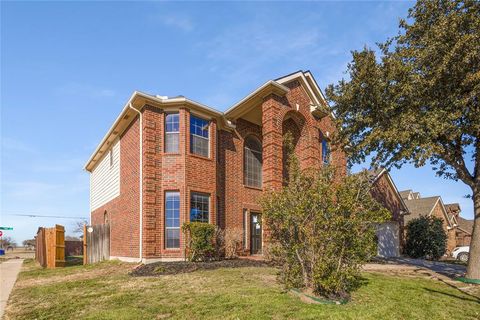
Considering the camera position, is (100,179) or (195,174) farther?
(100,179)

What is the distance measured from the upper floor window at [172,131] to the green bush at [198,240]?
10.6 feet

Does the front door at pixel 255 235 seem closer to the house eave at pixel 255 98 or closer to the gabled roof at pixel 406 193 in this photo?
the house eave at pixel 255 98

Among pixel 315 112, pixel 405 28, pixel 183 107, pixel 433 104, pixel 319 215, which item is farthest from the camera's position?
pixel 315 112

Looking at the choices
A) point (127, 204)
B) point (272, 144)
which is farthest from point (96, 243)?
point (272, 144)

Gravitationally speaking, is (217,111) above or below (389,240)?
above

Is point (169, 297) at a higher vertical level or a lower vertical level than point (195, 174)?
lower

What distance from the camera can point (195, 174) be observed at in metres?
14.1

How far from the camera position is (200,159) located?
567 inches

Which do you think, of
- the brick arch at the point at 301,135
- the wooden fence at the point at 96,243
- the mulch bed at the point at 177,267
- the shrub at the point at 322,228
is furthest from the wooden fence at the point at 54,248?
the shrub at the point at 322,228

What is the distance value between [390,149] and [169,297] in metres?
9.25

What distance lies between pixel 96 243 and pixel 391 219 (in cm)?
1844

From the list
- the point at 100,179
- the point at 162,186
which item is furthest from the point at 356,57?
the point at 100,179

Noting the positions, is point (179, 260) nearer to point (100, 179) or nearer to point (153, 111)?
point (153, 111)

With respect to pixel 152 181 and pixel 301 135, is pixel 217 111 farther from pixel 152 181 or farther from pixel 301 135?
pixel 301 135
